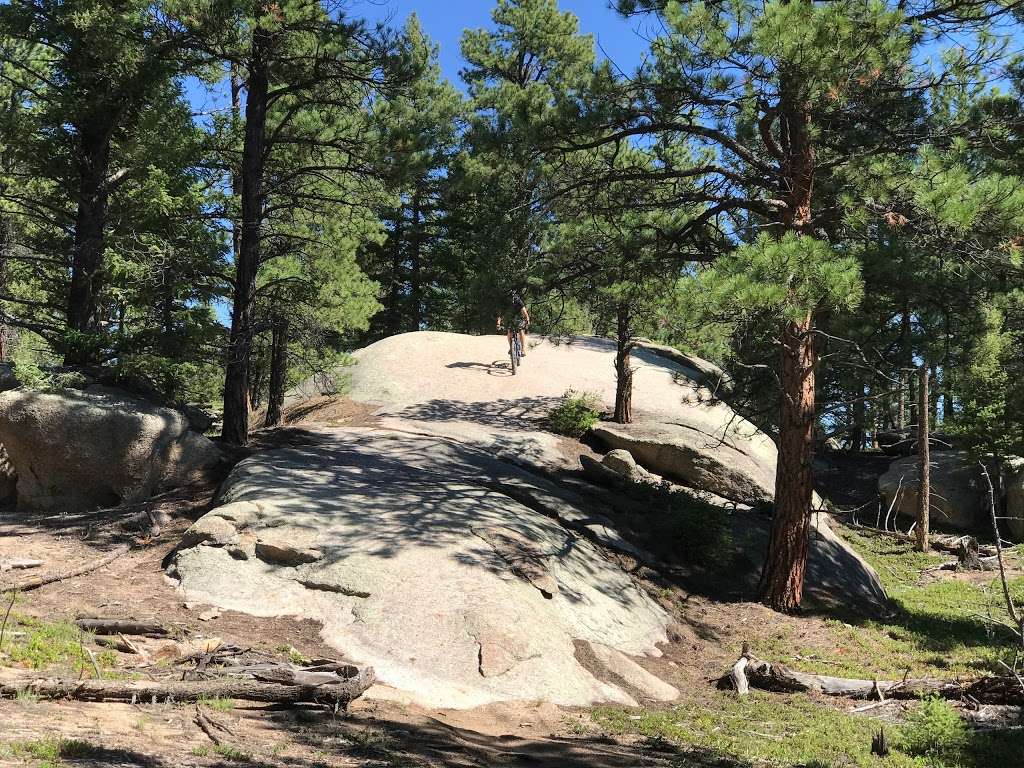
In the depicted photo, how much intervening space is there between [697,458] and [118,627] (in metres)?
11.3

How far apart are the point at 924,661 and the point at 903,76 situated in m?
7.20

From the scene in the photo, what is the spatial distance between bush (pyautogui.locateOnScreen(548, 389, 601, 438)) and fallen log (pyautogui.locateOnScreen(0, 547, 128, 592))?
968 centimetres

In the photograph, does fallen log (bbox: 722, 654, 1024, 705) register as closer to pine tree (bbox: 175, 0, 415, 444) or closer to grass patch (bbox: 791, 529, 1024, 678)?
grass patch (bbox: 791, 529, 1024, 678)

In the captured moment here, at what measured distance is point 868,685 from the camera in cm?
817

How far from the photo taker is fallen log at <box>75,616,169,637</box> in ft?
22.5

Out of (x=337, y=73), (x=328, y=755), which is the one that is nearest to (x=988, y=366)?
(x=337, y=73)

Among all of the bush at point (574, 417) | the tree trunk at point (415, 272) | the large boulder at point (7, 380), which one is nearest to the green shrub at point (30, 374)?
the large boulder at point (7, 380)

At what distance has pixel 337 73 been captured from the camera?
42.4ft

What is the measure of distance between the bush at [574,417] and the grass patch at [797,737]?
9679 millimetres

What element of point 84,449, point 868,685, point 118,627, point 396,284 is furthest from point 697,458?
point 396,284

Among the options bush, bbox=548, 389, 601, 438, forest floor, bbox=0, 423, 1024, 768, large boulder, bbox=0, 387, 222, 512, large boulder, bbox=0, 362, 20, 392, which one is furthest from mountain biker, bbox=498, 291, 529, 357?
large boulder, bbox=0, 362, 20, 392

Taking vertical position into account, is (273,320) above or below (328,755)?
above

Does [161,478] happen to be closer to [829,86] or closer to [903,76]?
[829,86]

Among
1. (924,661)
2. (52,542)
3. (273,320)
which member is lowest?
(924,661)
